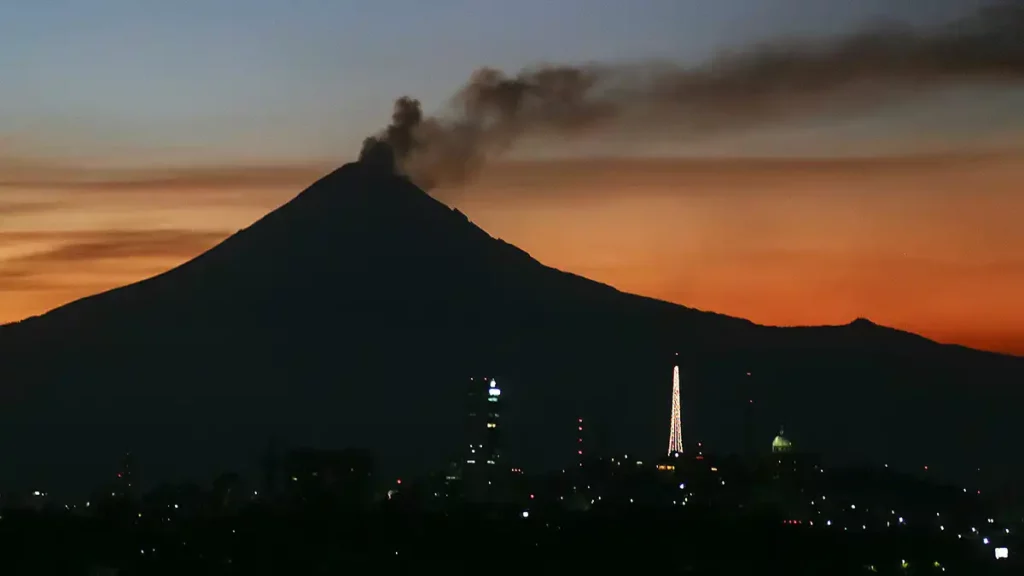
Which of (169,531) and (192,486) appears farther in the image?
(192,486)

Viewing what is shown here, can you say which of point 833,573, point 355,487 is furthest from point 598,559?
point 355,487

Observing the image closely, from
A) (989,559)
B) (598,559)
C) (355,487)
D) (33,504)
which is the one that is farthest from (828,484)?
(598,559)

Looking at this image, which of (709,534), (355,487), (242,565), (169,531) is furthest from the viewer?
(355,487)

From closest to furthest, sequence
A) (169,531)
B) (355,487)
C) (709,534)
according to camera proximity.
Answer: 1. (709,534)
2. (169,531)
3. (355,487)

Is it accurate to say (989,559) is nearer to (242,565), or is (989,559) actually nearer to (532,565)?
(532,565)

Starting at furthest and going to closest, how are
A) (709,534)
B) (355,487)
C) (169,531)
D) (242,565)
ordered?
(355,487) < (169,531) < (709,534) < (242,565)

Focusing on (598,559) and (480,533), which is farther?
(480,533)

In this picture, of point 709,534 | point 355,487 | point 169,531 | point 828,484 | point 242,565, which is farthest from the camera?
point 828,484

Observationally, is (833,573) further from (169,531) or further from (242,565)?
(169,531)

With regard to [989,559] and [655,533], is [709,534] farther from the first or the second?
[989,559]
